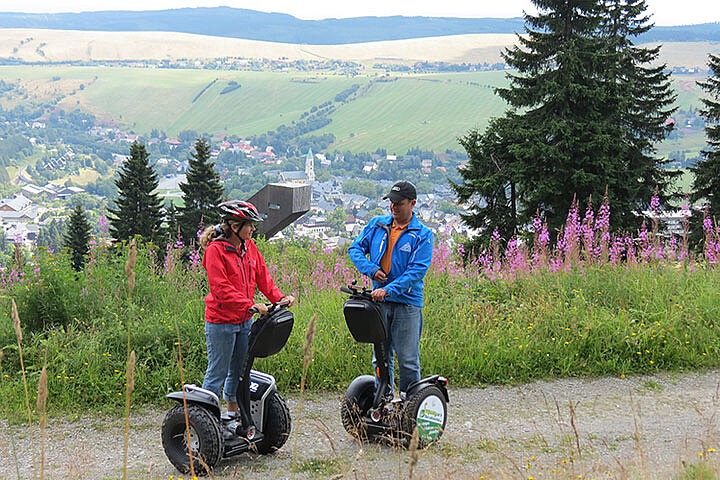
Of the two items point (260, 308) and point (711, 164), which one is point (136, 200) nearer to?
point (711, 164)

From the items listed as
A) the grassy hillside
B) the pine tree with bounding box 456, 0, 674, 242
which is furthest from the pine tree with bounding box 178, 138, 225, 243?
the grassy hillside

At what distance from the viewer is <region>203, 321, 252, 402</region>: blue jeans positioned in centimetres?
503

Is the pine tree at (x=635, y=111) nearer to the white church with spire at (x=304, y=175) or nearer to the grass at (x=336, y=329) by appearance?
the grass at (x=336, y=329)

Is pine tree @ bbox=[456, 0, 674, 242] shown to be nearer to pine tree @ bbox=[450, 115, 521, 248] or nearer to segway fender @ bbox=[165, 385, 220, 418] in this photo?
pine tree @ bbox=[450, 115, 521, 248]

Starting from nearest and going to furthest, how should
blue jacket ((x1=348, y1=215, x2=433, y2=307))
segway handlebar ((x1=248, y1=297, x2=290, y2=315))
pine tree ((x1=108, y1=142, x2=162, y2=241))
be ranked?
segway handlebar ((x1=248, y1=297, x2=290, y2=315)) < blue jacket ((x1=348, y1=215, x2=433, y2=307)) < pine tree ((x1=108, y1=142, x2=162, y2=241))

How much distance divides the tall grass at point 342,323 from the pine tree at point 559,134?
41.3 ft

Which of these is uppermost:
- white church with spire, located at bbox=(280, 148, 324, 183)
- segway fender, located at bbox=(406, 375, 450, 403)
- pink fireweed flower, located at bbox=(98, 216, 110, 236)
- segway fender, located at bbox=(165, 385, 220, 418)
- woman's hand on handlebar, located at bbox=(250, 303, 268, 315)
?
woman's hand on handlebar, located at bbox=(250, 303, 268, 315)

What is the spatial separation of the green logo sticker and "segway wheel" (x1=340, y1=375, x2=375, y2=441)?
1.55ft

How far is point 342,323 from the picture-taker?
7543 millimetres

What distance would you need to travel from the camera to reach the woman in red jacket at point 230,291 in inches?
194

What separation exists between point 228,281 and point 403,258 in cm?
142

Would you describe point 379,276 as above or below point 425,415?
above

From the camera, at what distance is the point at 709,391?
688 centimetres

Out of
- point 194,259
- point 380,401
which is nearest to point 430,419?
point 380,401
